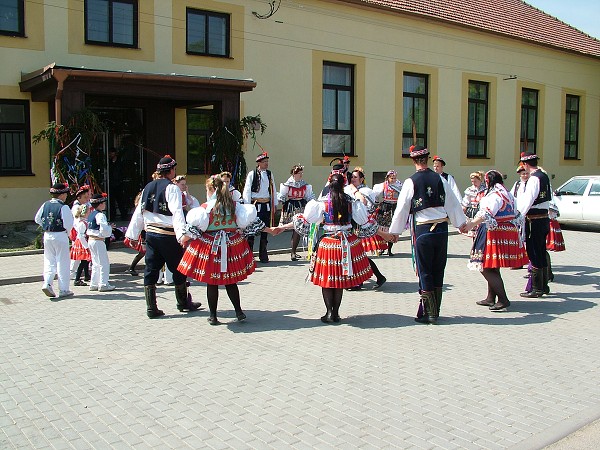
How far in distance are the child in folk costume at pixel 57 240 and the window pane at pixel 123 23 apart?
299 inches

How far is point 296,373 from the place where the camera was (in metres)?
6.07

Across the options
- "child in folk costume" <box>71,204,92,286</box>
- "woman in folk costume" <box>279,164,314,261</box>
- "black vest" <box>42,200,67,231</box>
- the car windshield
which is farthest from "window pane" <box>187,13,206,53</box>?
the car windshield

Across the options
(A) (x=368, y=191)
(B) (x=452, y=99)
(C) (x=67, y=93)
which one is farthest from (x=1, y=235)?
(B) (x=452, y=99)

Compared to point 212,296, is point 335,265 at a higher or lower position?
higher

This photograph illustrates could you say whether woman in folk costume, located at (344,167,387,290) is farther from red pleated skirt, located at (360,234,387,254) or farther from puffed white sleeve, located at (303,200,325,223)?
puffed white sleeve, located at (303,200,325,223)

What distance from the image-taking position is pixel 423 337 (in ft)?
24.0

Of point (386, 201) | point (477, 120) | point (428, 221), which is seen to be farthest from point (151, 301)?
point (477, 120)

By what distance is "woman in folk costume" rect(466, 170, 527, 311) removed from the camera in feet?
28.0

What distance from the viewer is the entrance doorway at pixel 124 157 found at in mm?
16766

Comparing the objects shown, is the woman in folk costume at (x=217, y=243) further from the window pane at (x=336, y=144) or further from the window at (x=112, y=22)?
the window pane at (x=336, y=144)

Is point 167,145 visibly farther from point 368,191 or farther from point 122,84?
point 368,191

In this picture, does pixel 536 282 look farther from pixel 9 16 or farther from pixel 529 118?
pixel 529 118

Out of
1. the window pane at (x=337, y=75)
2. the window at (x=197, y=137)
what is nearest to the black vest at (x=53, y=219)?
the window at (x=197, y=137)

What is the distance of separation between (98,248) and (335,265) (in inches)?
161
